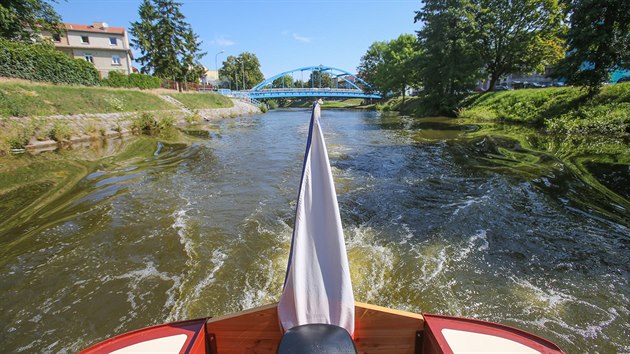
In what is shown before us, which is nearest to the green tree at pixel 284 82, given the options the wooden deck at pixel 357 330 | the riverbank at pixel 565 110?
the riverbank at pixel 565 110

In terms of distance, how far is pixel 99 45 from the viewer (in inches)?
1896

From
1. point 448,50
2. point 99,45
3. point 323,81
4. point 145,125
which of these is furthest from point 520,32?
point 323,81

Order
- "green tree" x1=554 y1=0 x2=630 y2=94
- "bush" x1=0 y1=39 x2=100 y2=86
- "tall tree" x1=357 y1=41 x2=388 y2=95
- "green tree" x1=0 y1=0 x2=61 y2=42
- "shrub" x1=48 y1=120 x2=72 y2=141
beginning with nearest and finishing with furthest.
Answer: "green tree" x1=554 y1=0 x2=630 y2=94 → "shrub" x1=48 y1=120 x2=72 y2=141 → "bush" x1=0 y1=39 x2=100 y2=86 → "green tree" x1=0 y1=0 x2=61 y2=42 → "tall tree" x1=357 y1=41 x2=388 y2=95

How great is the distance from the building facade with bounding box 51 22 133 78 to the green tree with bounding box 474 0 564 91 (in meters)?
48.8

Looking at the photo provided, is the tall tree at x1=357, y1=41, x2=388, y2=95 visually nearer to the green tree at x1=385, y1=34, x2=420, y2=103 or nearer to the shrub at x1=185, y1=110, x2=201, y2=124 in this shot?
the green tree at x1=385, y1=34, x2=420, y2=103

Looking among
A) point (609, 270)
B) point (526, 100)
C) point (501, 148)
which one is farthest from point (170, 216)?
point (526, 100)

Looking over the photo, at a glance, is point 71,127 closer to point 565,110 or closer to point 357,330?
point 357,330

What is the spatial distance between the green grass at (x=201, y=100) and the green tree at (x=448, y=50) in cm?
2593

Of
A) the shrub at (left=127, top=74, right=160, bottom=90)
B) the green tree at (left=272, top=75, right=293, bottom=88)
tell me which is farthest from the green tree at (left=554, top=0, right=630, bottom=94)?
the green tree at (left=272, top=75, right=293, bottom=88)

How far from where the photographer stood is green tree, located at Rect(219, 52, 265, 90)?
302 feet

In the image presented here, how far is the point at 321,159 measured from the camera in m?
2.16

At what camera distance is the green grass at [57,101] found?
50.4ft

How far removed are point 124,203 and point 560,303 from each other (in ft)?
28.8

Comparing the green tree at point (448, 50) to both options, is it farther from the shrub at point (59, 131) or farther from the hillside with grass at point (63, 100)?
the shrub at point (59, 131)
